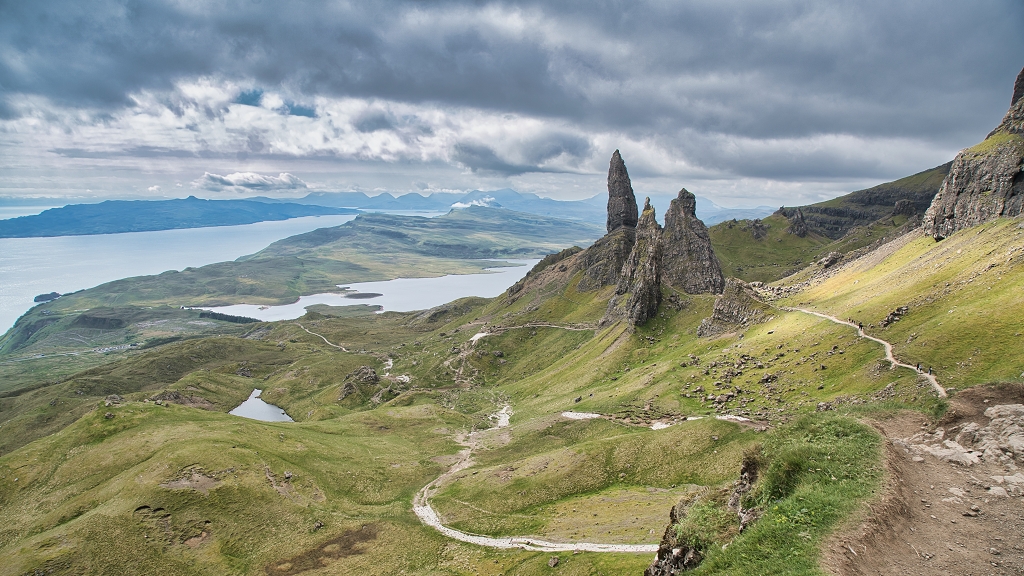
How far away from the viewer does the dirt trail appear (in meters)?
47.6

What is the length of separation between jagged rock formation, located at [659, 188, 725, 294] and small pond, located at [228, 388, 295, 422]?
14289 centimetres

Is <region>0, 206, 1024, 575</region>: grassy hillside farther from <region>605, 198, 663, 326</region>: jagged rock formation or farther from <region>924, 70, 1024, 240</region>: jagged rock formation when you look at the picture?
<region>605, 198, 663, 326</region>: jagged rock formation

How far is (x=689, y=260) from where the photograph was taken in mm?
169000

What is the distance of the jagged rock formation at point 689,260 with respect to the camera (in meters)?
162

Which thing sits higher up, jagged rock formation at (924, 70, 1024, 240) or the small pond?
jagged rock formation at (924, 70, 1024, 240)

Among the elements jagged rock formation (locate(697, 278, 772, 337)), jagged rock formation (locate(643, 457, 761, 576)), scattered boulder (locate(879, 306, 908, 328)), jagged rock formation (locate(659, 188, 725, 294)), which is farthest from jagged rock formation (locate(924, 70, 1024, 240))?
jagged rock formation (locate(643, 457, 761, 576))

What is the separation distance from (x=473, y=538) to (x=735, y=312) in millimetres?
77292

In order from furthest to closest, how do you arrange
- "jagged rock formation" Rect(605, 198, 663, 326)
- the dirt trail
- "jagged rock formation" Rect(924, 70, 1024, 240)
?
1. "jagged rock formation" Rect(605, 198, 663, 326)
2. "jagged rock formation" Rect(924, 70, 1024, 240)
3. the dirt trail

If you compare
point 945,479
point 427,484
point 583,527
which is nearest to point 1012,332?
point 945,479

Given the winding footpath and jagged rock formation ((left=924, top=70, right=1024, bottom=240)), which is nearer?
the winding footpath

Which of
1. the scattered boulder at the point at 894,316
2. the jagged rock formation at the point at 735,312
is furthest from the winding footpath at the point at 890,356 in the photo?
the jagged rock formation at the point at 735,312

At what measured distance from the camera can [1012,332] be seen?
51.2m

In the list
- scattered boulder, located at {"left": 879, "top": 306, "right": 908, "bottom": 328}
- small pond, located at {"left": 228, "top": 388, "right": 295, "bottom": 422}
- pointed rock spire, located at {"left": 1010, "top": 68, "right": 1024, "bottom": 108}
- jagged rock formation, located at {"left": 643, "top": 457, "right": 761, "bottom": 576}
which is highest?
pointed rock spire, located at {"left": 1010, "top": 68, "right": 1024, "bottom": 108}

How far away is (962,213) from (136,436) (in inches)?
6444
